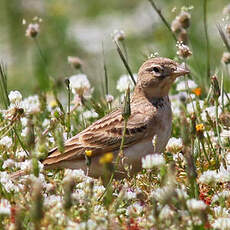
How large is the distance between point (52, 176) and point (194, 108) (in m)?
1.53

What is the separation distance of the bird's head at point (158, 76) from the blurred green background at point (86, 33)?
14.8ft

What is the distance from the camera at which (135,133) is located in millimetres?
5727

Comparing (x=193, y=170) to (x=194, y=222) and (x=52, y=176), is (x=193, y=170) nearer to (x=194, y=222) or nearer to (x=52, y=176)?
(x=194, y=222)

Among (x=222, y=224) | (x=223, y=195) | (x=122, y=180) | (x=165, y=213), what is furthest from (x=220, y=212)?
(x=122, y=180)

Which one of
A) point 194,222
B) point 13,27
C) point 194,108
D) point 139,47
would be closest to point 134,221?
point 194,222

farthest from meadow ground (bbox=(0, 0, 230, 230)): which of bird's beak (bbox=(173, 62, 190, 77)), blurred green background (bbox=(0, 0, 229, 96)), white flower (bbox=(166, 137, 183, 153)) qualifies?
blurred green background (bbox=(0, 0, 229, 96))

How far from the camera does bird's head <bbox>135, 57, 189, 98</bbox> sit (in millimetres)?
5988

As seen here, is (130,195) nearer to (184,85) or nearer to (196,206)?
(196,206)

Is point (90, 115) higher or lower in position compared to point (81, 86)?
lower

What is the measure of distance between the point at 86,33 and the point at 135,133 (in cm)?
911

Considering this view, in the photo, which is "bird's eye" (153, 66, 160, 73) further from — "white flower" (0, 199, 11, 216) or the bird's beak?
"white flower" (0, 199, 11, 216)

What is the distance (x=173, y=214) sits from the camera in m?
3.92

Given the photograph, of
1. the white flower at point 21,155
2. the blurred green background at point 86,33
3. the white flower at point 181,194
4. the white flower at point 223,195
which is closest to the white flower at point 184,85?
the white flower at point 21,155

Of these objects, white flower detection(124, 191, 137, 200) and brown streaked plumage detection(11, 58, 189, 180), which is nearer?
white flower detection(124, 191, 137, 200)
